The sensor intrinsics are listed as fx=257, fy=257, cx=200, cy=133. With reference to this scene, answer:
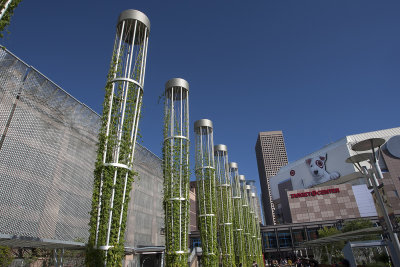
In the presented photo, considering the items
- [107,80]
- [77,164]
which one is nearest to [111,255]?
[107,80]

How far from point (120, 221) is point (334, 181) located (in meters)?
96.3

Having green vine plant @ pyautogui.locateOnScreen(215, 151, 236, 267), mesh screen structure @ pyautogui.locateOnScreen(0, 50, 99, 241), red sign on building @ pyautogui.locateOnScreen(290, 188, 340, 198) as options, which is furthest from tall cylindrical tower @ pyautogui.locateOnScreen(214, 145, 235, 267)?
red sign on building @ pyautogui.locateOnScreen(290, 188, 340, 198)

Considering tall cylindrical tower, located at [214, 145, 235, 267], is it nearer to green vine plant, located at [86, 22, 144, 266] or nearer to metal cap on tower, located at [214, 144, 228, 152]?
metal cap on tower, located at [214, 144, 228, 152]

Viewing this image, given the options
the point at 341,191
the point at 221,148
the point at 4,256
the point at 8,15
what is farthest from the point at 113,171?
the point at 341,191

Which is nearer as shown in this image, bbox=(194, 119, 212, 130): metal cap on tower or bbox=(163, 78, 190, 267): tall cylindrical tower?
bbox=(163, 78, 190, 267): tall cylindrical tower

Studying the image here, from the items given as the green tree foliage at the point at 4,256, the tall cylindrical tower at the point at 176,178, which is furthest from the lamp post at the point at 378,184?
the green tree foliage at the point at 4,256

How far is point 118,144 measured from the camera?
28.4 feet

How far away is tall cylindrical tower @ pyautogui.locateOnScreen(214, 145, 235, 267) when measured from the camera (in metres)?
19.6

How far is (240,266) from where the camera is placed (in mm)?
22266

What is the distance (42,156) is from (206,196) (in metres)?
14.0

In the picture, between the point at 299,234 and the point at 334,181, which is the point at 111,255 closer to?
the point at 299,234

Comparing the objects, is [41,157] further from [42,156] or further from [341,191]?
[341,191]

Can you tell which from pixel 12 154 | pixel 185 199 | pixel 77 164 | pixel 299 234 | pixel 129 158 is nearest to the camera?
pixel 129 158

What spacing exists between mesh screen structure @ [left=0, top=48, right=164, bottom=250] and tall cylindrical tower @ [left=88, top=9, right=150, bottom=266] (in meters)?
10.5
